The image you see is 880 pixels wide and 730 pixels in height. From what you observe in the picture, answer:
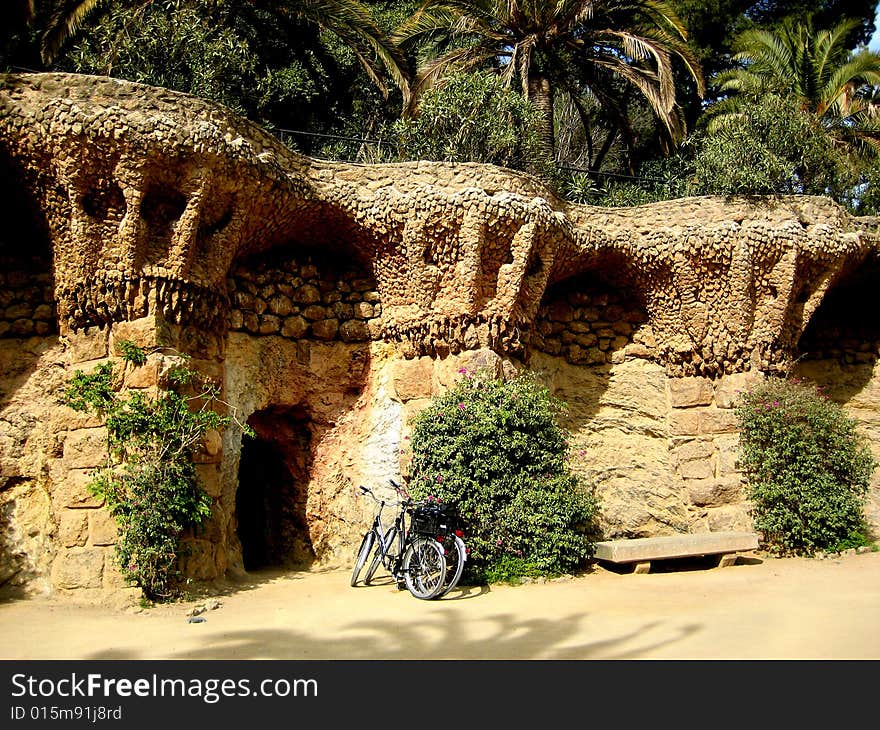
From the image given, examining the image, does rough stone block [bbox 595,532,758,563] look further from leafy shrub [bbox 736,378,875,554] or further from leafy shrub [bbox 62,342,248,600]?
leafy shrub [bbox 62,342,248,600]

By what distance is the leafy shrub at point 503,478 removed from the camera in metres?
8.57

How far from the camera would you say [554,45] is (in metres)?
14.4

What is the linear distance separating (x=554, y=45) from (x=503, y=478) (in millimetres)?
8886

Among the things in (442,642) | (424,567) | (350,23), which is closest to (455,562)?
(424,567)

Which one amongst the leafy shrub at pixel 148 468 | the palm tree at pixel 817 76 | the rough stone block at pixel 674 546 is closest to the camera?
the leafy shrub at pixel 148 468

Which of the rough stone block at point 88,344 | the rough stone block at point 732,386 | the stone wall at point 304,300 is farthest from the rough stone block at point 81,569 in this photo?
the rough stone block at point 732,386

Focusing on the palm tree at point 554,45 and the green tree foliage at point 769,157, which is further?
the palm tree at point 554,45

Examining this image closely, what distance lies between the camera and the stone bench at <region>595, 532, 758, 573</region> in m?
8.96

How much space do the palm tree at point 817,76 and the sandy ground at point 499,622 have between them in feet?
33.0

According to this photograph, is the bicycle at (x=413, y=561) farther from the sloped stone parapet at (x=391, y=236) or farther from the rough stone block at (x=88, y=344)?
the rough stone block at (x=88, y=344)

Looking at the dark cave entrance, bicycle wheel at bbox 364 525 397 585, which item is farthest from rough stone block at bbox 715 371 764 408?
the dark cave entrance

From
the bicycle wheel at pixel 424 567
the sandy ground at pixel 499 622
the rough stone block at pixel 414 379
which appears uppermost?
the rough stone block at pixel 414 379

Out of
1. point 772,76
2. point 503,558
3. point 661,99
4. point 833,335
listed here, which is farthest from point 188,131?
point 772,76

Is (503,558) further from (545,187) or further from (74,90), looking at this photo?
(74,90)
